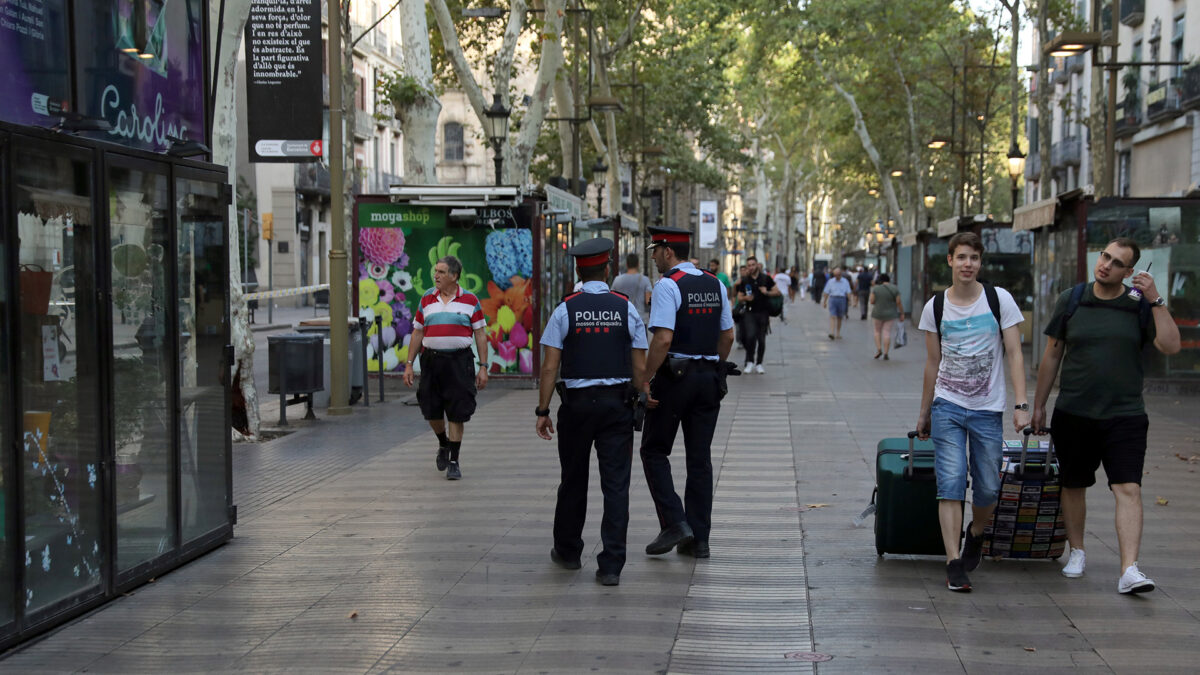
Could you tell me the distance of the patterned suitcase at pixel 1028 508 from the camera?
22.7ft

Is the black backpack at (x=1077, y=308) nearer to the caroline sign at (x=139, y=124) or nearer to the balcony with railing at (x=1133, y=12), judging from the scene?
the caroline sign at (x=139, y=124)

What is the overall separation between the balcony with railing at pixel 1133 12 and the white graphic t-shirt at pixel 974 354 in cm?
3467

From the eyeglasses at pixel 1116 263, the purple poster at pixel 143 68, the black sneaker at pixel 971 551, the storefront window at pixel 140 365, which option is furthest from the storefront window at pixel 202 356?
the eyeglasses at pixel 1116 263

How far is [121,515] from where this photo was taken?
22.2 ft

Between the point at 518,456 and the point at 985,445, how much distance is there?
221 inches

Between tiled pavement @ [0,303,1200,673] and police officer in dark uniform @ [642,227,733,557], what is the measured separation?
237 millimetres

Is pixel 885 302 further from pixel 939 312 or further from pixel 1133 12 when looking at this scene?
pixel 1133 12

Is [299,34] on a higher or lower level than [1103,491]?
higher

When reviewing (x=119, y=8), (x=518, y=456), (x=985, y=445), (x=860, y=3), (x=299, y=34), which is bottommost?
(x=518, y=456)

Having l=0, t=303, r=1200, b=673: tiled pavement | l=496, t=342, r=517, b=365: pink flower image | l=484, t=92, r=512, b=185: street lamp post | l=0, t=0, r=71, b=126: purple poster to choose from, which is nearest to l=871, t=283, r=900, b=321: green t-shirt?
l=484, t=92, r=512, b=185: street lamp post

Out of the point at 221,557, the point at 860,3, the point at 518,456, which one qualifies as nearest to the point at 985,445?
the point at 221,557

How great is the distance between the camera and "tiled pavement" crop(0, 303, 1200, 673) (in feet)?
18.2

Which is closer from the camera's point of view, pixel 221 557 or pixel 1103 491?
pixel 221 557

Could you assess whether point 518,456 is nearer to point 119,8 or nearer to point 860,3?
point 119,8
